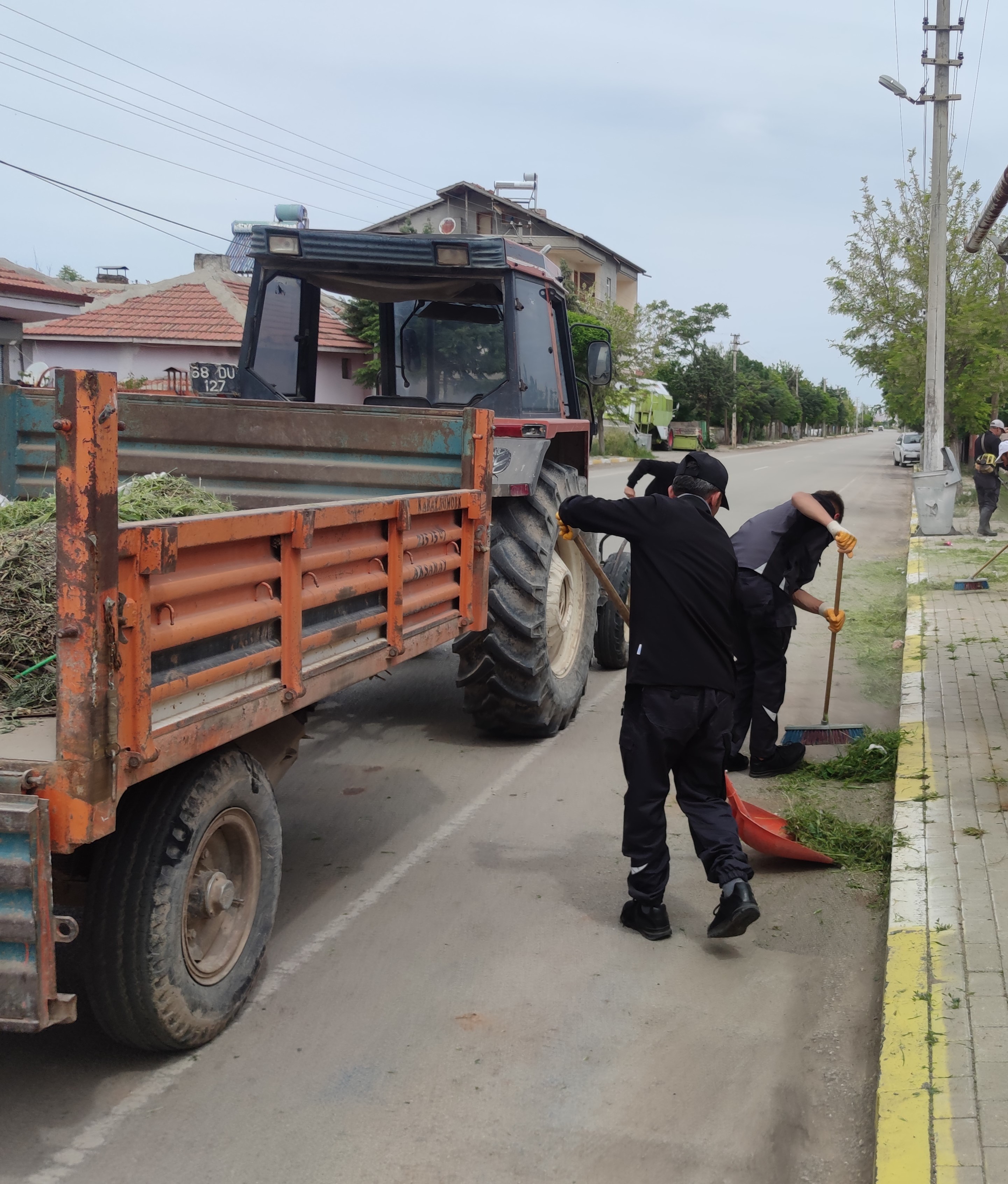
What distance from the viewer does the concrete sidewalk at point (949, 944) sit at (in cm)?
330

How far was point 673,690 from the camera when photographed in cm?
480

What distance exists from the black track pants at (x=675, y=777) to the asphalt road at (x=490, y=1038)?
32cm

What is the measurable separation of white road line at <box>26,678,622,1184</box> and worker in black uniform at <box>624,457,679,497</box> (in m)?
1.77

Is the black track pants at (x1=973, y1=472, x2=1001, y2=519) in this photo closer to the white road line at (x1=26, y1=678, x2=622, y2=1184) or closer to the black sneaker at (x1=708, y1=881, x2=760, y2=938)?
the white road line at (x1=26, y1=678, x2=622, y2=1184)

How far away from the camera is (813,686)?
924cm

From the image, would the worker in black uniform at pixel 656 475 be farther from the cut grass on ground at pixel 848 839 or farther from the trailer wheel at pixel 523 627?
the cut grass on ground at pixel 848 839

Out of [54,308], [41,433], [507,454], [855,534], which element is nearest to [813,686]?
[507,454]

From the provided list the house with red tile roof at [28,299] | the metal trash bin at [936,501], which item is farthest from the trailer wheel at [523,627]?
the metal trash bin at [936,501]

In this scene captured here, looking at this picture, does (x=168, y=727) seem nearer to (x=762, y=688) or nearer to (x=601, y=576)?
(x=601, y=576)

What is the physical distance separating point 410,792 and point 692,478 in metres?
2.50

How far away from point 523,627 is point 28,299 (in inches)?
403

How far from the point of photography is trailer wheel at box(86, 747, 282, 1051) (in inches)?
136

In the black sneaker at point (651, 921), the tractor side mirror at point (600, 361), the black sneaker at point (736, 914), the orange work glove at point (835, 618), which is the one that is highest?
the tractor side mirror at point (600, 361)

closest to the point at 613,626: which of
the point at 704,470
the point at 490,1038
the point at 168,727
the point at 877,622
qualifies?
the point at 877,622
